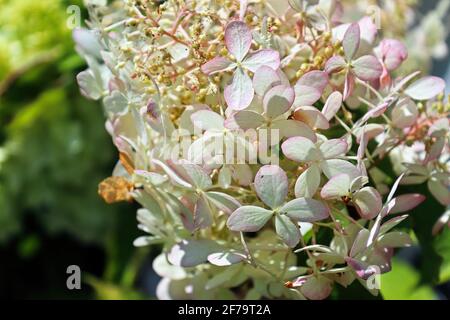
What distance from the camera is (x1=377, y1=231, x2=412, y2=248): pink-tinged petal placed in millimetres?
410

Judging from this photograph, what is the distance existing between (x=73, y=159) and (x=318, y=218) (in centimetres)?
64

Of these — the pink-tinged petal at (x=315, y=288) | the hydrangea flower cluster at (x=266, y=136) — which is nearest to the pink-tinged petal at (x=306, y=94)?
the hydrangea flower cluster at (x=266, y=136)

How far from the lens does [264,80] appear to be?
1.26 ft

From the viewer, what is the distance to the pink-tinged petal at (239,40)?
387 millimetres

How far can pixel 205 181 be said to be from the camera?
0.39 metres

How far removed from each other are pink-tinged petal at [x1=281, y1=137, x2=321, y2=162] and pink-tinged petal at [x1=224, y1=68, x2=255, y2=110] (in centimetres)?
3

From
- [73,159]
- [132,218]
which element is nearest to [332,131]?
[132,218]

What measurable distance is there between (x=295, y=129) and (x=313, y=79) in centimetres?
3

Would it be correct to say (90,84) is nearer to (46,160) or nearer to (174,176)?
(174,176)

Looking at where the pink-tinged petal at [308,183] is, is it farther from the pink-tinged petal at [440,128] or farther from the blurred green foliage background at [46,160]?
the blurred green foliage background at [46,160]

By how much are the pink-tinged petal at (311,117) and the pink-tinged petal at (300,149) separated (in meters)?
0.02

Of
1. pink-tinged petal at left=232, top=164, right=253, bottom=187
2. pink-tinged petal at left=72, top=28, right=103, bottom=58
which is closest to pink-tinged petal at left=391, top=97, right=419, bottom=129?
pink-tinged petal at left=232, top=164, right=253, bottom=187

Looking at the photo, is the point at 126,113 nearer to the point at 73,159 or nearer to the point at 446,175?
the point at 446,175

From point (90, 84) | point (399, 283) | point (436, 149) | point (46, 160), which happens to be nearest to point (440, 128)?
point (436, 149)
